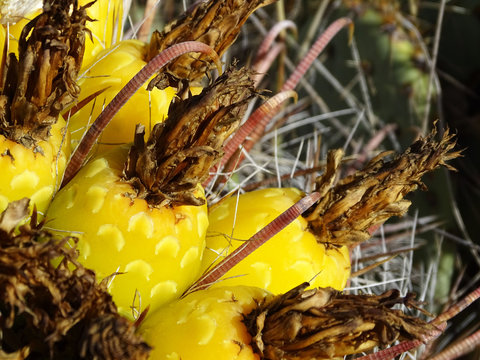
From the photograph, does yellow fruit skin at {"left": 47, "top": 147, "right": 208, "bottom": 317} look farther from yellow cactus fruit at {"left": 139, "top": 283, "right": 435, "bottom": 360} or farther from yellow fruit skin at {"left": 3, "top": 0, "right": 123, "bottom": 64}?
yellow fruit skin at {"left": 3, "top": 0, "right": 123, "bottom": 64}

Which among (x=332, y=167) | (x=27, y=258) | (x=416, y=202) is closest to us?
(x=27, y=258)

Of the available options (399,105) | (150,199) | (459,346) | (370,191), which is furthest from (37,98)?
(399,105)

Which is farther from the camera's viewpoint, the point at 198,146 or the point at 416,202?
the point at 416,202

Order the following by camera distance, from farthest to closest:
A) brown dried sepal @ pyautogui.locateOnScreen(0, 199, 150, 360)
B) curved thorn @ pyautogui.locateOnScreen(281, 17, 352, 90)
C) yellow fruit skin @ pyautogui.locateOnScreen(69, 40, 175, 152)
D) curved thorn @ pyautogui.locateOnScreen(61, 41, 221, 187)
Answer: curved thorn @ pyautogui.locateOnScreen(281, 17, 352, 90), yellow fruit skin @ pyautogui.locateOnScreen(69, 40, 175, 152), curved thorn @ pyautogui.locateOnScreen(61, 41, 221, 187), brown dried sepal @ pyautogui.locateOnScreen(0, 199, 150, 360)

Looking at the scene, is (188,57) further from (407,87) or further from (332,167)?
(407,87)

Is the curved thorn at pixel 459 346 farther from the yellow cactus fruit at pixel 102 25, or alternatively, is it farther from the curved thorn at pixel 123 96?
the yellow cactus fruit at pixel 102 25

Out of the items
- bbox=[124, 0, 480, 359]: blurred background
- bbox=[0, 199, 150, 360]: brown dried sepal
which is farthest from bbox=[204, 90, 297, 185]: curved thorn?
bbox=[124, 0, 480, 359]: blurred background

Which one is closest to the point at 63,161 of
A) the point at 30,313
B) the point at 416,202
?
the point at 30,313
